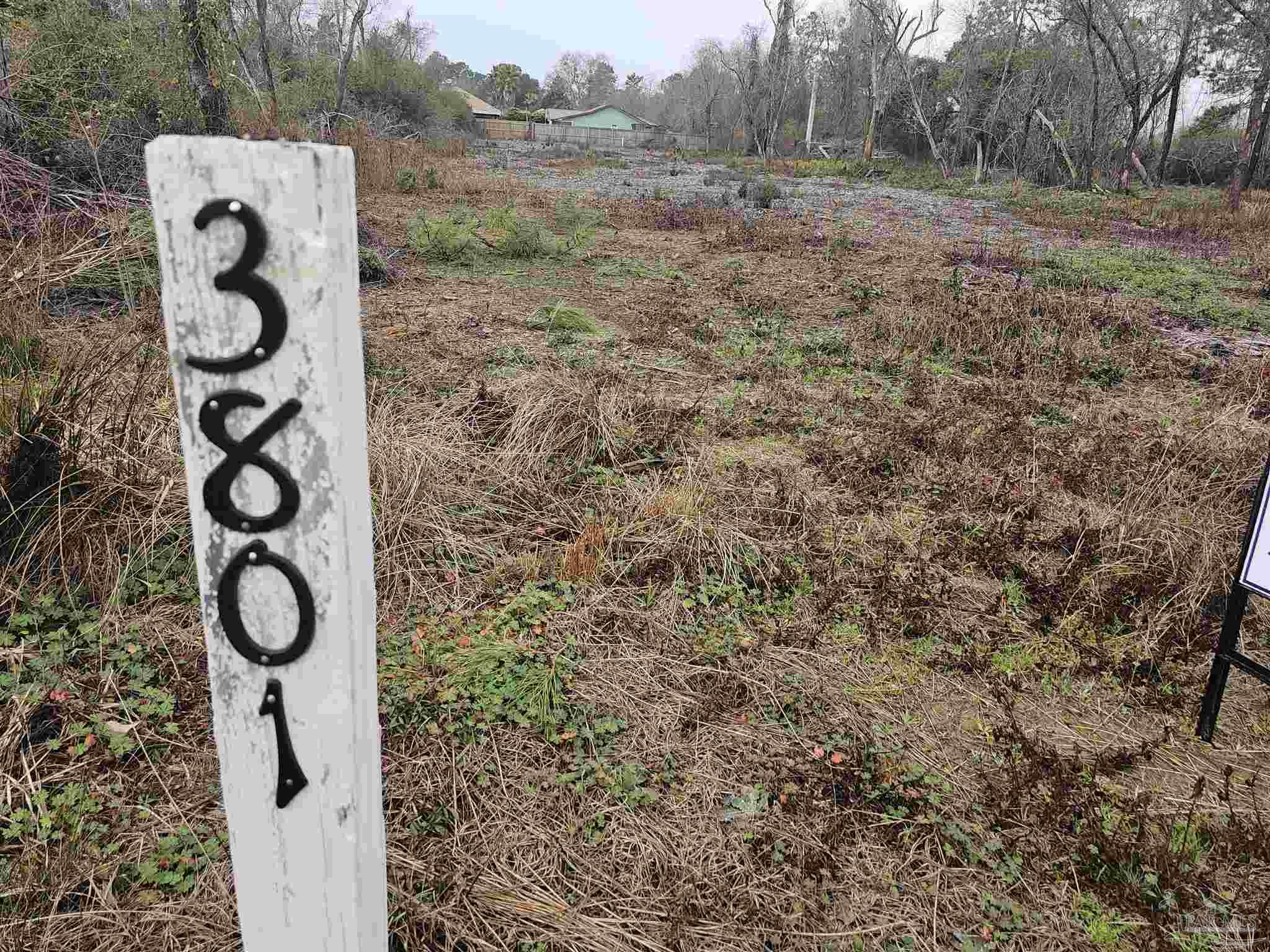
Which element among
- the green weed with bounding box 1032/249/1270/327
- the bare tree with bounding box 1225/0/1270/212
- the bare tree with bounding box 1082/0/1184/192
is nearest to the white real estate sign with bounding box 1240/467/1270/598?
the green weed with bounding box 1032/249/1270/327

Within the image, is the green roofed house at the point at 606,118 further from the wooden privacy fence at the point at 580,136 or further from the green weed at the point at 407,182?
the green weed at the point at 407,182

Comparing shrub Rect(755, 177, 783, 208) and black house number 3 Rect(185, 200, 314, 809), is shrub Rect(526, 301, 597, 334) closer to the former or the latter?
black house number 3 Rect(185, 200, 314, 809)

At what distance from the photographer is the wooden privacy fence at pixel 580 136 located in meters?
48.0

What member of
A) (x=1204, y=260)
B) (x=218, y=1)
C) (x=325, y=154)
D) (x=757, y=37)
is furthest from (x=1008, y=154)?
(x=325, y=154)

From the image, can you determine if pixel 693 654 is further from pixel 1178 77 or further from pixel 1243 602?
pixel 1178 77

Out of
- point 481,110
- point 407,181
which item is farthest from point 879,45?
point 481,110

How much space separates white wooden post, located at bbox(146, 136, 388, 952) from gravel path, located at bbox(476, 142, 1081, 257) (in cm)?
1167

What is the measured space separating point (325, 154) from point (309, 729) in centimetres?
85

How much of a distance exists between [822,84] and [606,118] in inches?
875

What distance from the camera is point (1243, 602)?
2447mm

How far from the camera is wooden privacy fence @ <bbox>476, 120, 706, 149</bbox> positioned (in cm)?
4800

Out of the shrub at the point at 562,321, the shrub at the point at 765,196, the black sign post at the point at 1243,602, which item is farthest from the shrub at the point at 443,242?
the black sign post at the point at 1243,602

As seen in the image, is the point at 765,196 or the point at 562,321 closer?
the point at 562,321

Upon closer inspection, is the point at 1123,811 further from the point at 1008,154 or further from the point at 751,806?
the point at 1008,154
